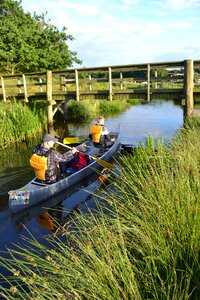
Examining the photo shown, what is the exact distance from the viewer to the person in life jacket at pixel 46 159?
723 cm

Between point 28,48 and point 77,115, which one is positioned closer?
point 77,115

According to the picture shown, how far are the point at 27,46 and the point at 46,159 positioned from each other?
2342 centimetres

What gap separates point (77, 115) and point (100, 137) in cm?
1038

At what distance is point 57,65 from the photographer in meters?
30.4

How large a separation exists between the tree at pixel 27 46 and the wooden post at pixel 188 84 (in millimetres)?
18800

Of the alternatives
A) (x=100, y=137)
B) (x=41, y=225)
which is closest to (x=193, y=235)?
(x=41, y=225)

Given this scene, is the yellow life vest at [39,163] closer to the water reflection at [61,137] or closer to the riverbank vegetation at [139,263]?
the water reflection at [61,137]

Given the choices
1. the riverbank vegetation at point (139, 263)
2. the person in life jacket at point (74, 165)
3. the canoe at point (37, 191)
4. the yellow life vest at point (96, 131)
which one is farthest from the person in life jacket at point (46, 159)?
the riverbank vegetation at point (139, 263)

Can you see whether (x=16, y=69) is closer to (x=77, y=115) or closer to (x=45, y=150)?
(x=77, y=115)

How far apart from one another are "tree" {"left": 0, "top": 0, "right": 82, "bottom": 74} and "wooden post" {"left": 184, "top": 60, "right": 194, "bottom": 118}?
740 inches

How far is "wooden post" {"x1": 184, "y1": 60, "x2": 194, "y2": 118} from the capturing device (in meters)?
11.5

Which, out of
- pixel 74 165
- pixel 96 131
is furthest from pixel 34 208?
pixel 96 131

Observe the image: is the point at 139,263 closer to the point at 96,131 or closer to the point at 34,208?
the point at 34,208

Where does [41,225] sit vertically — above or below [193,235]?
below
